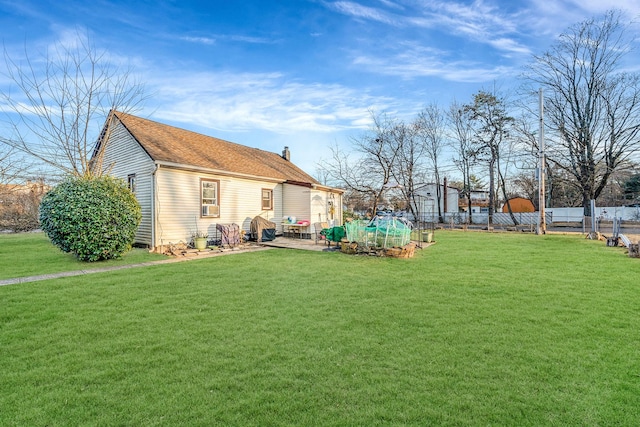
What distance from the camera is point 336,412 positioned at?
226cm

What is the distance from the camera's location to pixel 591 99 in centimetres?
2208

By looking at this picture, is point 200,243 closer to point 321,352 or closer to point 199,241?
point 199,241

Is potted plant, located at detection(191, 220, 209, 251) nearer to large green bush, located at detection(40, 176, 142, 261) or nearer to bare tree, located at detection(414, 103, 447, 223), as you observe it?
large green bush, located at detection(40, 176, 142, 261)

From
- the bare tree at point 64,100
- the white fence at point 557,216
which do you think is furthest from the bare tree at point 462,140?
the bare tree at point 64,100

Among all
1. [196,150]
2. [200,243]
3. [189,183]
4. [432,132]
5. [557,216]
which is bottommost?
[200,243]

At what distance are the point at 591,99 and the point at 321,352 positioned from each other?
1138 inches

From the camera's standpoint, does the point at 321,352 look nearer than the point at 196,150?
Yes

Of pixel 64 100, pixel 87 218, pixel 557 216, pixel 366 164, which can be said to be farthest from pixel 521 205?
pixel 64 100

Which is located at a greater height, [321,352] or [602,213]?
[602,213]

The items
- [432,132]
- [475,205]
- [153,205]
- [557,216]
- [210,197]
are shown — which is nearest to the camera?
[153,205]

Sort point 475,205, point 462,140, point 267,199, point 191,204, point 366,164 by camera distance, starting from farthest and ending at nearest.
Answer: point 475,205 → point 462,140 → point 366,164 → point 267,199 → point 191,204

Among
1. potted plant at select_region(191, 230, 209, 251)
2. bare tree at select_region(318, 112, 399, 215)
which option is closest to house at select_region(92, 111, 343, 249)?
potted plant at select_region(191, 230, 209, 251)

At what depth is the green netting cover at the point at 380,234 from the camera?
9.73 metres

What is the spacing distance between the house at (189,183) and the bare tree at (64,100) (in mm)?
657
